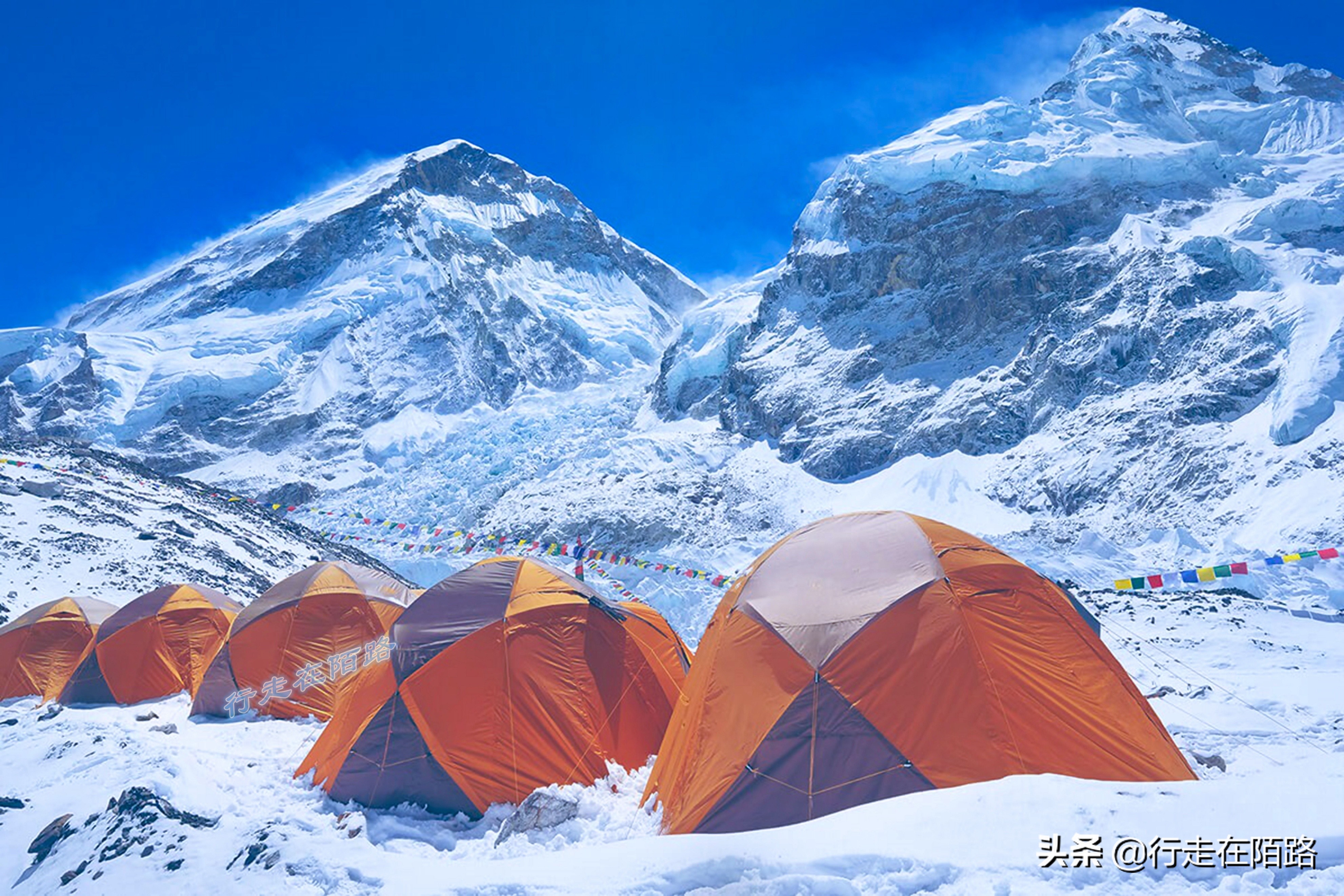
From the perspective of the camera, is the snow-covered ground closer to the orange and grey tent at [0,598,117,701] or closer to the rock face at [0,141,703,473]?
the orange and grey tent at [0,598,117,701]

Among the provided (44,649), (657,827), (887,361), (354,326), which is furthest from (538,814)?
(354,326)

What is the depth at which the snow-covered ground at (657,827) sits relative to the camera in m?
4.46

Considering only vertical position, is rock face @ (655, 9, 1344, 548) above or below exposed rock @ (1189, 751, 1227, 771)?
above

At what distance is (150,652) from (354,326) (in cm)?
11474

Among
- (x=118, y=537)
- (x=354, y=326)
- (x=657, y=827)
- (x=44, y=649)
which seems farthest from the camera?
(x=354, y=326)

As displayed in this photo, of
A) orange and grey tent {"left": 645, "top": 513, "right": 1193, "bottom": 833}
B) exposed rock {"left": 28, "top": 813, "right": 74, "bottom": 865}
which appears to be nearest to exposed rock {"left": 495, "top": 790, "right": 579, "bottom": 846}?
orange and grey tent {"left": 645, "top": 513, "right": 1193, "bottom": 833}

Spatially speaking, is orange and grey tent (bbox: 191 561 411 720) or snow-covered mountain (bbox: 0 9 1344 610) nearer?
orange and grey tent (bbox: 191 561 411 720)

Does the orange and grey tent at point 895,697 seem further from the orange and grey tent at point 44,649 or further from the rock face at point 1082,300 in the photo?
the rock face at point 1082,300

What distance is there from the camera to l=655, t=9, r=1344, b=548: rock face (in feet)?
176

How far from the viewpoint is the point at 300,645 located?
1442 centimetres

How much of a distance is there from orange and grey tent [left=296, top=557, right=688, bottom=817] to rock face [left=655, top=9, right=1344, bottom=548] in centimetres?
4233

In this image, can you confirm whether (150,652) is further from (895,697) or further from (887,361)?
(887,361)

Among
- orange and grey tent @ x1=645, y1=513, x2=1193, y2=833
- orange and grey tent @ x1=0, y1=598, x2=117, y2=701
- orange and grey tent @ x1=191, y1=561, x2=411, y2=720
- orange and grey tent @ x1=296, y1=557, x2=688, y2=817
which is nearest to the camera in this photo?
orange and grey tent @ x1=645, y1=513, x2=1193, y2=833

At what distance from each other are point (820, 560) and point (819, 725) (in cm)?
190
